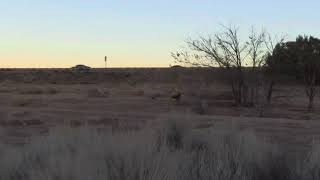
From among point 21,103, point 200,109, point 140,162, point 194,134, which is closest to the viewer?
point 140,162

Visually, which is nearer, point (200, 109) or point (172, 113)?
point (172, 113)

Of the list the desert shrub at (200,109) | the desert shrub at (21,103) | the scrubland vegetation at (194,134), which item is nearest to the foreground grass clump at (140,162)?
the scrubland vegetation at (194,134)

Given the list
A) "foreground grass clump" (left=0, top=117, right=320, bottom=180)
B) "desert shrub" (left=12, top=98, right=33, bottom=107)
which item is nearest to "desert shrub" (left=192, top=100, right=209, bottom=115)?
"desert shrub" (left=12, top=98, right=33, bottom=107)

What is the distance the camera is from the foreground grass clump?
348 inches

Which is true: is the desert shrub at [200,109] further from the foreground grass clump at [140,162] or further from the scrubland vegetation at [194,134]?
the foreground grass clump at [140,162]

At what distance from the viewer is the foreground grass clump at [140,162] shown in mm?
8828

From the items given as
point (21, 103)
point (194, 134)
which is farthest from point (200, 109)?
point (194, 134)

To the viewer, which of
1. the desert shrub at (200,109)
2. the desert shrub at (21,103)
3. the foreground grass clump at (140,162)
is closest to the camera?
the foreground grass clump at (140,162)

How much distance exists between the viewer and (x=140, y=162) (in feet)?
30.2

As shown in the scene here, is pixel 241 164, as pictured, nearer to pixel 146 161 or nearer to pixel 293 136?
pixel 146 161

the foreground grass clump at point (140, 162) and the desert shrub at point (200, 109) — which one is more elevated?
the foreground grass clump at point (140, 162)

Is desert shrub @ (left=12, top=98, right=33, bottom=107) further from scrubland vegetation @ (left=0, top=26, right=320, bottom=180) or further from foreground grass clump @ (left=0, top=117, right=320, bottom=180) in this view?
foreground grass clump @ (left=0, top=117, right=320, bottom=180)

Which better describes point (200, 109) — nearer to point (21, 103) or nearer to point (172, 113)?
point (21, 103)

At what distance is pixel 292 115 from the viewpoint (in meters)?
31.7
